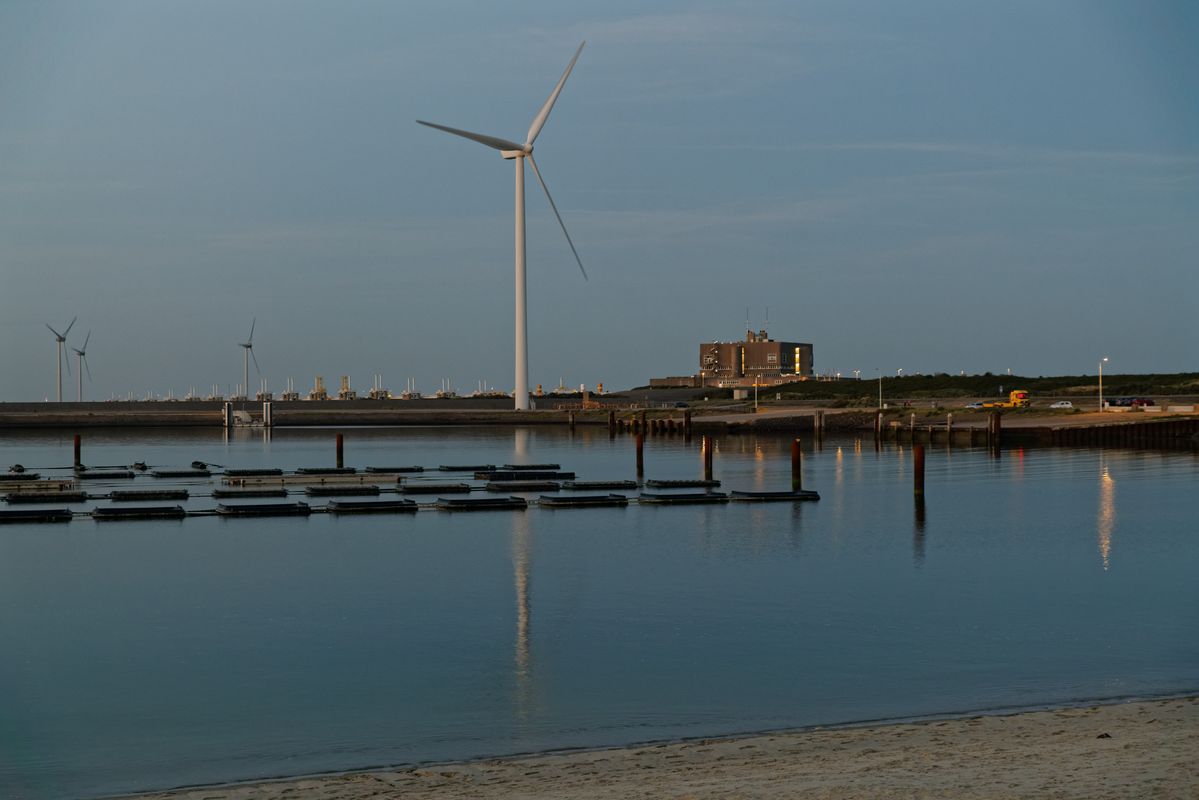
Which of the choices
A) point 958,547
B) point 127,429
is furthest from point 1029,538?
point 127,429

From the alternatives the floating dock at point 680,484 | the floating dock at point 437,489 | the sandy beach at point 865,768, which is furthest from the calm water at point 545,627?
the floating dock at point 437,489

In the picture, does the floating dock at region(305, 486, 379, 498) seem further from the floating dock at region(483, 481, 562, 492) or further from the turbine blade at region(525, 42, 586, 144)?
the turbine blade at region(525, 42, 586, 144)

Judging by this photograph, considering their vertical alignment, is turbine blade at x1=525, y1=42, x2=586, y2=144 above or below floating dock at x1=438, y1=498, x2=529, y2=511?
above

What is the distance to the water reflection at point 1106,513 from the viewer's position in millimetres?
38891

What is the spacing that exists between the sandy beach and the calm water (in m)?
1.15

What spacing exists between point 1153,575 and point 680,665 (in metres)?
17.1

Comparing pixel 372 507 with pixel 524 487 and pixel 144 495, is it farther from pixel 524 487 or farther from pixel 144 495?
pixel 524 487

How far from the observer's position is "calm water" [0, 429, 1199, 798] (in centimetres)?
1831

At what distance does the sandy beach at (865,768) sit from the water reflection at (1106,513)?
66.7ft

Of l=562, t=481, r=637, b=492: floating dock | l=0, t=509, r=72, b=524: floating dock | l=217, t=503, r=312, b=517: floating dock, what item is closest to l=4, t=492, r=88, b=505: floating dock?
l=0, t=509, r=72, b=524: floating dock

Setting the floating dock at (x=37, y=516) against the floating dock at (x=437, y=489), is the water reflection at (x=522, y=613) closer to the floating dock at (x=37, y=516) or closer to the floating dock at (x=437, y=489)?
the floating dock at (x=437, y=489)

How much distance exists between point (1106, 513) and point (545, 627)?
30772mm

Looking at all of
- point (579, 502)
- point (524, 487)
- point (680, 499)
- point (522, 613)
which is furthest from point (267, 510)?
point (522, 613)

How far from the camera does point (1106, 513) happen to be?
163 ft
